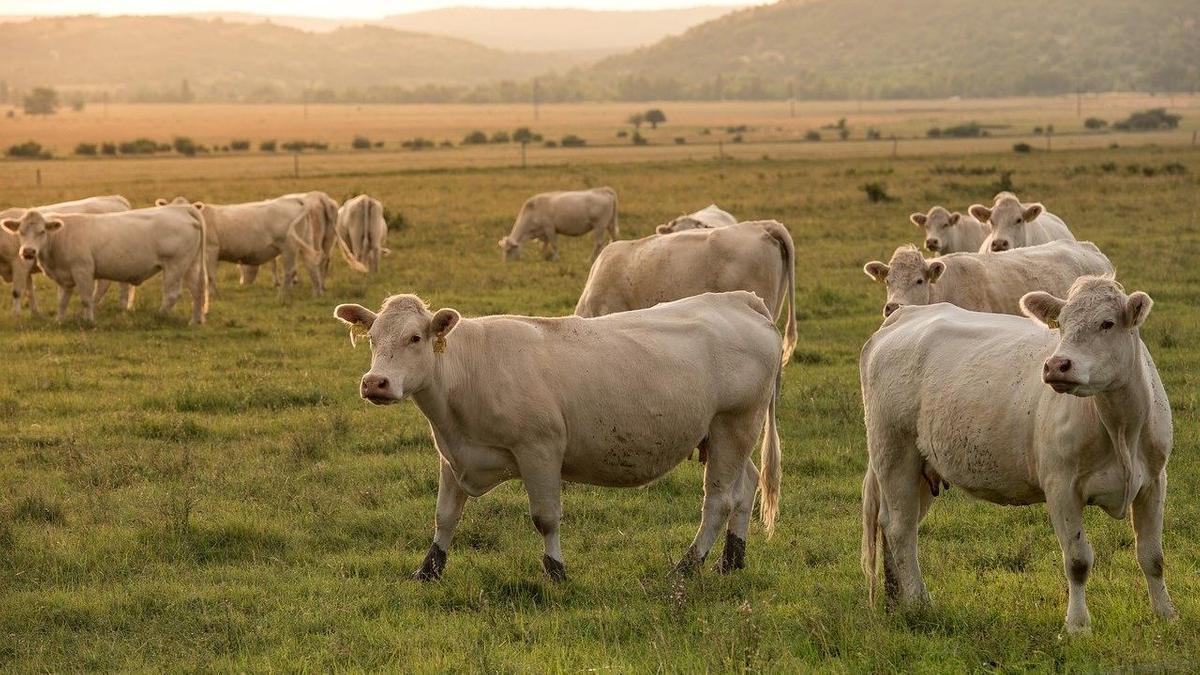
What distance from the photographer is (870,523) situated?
24.4ft

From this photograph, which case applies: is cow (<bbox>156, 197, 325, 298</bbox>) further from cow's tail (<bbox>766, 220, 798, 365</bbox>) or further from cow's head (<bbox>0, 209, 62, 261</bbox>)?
cow's tail (<bbox>766, 220, 798, 365</bbox>)

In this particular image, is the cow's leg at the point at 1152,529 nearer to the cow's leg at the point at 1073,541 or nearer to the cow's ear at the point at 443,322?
the cow's leg at the point at 1073,541

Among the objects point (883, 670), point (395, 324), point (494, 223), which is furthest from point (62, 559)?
point (494, 223)

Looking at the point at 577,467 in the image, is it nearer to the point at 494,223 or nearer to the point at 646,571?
the point at 646,571

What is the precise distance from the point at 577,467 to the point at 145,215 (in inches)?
504

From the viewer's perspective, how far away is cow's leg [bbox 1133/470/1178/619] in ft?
20.7

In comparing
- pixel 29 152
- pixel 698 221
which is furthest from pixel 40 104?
pixel 698 221

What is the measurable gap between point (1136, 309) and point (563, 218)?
22377 mm

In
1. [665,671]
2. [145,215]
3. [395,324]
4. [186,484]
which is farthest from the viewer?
[145,215]

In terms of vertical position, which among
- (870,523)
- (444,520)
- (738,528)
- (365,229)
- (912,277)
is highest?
(912,277)

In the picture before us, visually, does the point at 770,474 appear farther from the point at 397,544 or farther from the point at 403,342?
the point at 403,342

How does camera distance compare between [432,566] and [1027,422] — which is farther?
[432,566]

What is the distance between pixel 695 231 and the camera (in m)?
13.9

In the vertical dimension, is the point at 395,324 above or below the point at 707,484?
above
